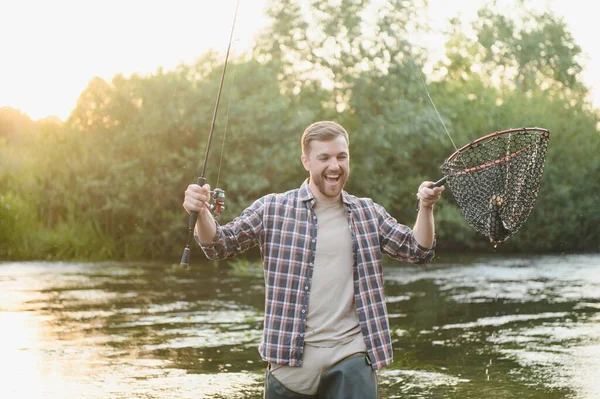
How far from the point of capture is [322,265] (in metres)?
4.03

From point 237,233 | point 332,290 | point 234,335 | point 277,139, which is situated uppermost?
point 277,139

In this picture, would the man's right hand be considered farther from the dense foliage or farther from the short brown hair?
the dense foliage

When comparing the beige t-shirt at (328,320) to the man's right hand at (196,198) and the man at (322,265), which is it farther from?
the man's right hand at (196,198)

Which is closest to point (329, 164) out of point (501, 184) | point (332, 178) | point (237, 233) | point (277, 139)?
point (332, 178)

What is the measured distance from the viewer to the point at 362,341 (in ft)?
13.0

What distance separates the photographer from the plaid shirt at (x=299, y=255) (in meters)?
A: 3.95

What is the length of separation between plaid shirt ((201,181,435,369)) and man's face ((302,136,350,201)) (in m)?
0.09

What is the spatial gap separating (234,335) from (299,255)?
740 cm

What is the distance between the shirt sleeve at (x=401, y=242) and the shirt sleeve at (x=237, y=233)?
0.55 m

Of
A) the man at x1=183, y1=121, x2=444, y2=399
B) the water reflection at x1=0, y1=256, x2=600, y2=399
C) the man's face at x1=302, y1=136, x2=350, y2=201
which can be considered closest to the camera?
the man at x1=183, y1=121, x2=444, y2=399

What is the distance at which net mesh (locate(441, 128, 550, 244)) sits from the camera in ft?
15.7

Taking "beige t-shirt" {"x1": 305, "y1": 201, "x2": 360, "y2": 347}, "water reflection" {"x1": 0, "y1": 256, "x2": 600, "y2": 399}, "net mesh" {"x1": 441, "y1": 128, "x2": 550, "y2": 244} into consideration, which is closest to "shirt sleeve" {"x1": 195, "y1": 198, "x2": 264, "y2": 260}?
"beige t-shirt" {"x1": 305, "y1": 201, "x2": 360, "y2": 347}

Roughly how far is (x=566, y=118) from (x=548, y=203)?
15.6 feet

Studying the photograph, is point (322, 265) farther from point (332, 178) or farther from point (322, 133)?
point (322, 133)
